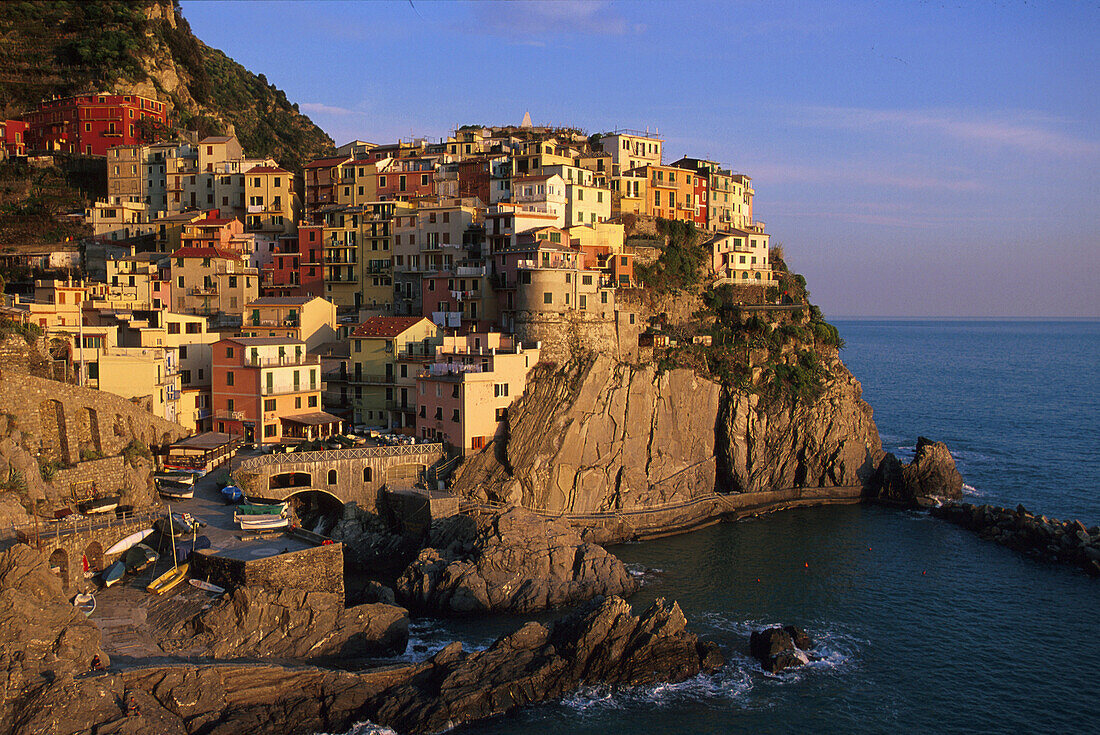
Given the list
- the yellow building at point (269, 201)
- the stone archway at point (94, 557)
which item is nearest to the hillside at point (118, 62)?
the yellow building at point (269, 201)

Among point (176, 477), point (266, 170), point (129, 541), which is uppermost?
point (266, 170)

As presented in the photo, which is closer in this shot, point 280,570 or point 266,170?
point 280,570

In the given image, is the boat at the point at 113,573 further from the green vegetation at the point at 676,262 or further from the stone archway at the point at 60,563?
the green vegetation at the point at 676,262

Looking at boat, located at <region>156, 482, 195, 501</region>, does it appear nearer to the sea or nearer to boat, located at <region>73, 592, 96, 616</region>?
boat, located at <region>73, 592, 96, 616</region>

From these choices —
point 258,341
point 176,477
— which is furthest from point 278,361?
point 176,477

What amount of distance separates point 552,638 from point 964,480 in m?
41.2

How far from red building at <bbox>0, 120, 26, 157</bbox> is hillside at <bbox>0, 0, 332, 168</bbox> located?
4.53 m

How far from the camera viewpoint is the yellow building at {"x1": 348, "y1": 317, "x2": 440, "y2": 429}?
5488 centimetres

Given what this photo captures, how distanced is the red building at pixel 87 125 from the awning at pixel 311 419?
45.0 m

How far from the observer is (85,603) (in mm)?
30500

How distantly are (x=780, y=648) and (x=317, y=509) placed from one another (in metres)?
23.4

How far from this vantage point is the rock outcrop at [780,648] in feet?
107

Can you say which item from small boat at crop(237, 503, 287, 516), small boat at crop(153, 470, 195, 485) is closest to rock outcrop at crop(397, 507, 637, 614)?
small boat at crop(237, 503, 287, 516)

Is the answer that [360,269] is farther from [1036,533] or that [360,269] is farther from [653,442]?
[1036,533]
